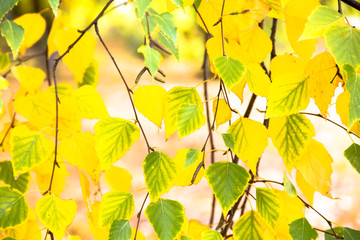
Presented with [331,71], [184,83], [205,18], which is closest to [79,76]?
[205,18]

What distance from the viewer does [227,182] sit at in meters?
0.39

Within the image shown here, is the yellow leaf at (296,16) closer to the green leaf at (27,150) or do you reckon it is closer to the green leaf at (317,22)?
the green leaf at (317,22)

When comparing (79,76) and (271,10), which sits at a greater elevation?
(271,10)

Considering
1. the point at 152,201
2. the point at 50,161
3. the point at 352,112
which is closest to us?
the point at 352,112

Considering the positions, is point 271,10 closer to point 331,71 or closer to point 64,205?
point 331,71

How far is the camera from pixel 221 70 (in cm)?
35

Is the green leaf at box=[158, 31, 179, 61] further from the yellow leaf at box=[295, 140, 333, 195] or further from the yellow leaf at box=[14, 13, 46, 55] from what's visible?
the yellow leaf at box=[14, 13, 46, 55]

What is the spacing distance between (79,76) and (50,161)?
12cm

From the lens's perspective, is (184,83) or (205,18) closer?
(205,18)

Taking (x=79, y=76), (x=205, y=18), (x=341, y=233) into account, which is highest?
(x=205, y=18)

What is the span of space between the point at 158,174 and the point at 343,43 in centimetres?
20

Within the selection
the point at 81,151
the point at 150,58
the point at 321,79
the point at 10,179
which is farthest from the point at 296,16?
the point at 10,179

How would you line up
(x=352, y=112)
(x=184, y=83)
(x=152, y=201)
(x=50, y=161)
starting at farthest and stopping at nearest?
(x=184, y=83) < (x=50, y=161) < (x=152, y=201) < (x=352, y=112)

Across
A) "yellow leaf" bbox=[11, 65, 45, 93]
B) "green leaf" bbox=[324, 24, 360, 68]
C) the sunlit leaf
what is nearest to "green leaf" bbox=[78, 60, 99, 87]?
"yellow leaf" bbox=[11, 65, 45, 93]
